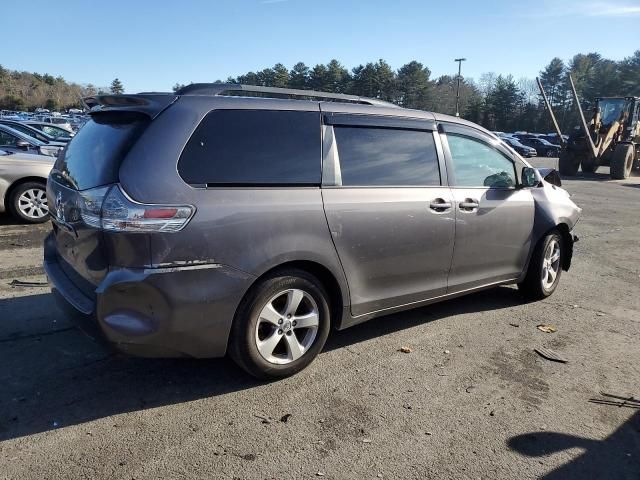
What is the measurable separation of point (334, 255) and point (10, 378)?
2309mm

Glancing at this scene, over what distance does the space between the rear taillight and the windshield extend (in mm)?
24741

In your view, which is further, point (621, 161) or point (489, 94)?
point (489, 94)

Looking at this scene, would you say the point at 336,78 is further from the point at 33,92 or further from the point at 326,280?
the point at 326,280

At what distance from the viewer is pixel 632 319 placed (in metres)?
4.98

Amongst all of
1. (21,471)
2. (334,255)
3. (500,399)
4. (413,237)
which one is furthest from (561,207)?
(21,471)

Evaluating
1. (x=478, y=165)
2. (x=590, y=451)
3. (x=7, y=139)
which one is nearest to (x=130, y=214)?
(x=590, y=451)

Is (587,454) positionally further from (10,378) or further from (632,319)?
(10,378)

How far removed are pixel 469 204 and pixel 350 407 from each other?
2080 millimetres

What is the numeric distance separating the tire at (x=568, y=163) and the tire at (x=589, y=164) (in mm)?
339

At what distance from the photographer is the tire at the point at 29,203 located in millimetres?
8117

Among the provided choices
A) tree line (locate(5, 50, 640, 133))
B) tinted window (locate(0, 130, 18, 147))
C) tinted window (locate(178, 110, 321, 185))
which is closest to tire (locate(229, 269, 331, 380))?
tinted window (locate(178, 110, 321, 185))

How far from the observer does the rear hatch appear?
2.95m

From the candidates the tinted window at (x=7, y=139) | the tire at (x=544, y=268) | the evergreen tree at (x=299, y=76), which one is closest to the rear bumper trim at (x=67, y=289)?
the tire at (x=544, y=268)

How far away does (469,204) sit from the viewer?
14.3ft
